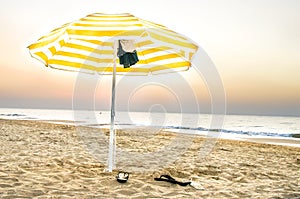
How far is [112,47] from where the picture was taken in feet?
16.5

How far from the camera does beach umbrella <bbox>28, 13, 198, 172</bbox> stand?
12.7 feet

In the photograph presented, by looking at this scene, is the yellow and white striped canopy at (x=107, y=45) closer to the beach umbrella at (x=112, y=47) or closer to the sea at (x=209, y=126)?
the beach umbrella at (x=112, y=47)

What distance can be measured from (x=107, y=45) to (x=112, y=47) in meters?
0.23

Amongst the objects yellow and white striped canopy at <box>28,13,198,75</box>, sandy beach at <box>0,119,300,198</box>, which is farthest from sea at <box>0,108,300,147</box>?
yellow and white striped canopy at <box>28,13,198,75</box>

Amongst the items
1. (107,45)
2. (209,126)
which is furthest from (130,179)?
(209,126)

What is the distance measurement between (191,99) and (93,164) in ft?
8.39

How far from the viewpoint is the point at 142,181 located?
15.4 ft

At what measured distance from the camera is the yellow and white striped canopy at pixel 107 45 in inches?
152

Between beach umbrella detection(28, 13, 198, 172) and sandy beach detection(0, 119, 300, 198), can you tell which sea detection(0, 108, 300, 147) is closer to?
sandy beach detection(0, 119, 300, 198)

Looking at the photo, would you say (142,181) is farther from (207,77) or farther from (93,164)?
(207,77)

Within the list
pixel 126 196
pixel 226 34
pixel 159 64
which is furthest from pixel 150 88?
pixel 226 34

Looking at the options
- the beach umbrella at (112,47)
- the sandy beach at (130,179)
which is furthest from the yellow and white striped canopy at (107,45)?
the sandy beach at (130,179)

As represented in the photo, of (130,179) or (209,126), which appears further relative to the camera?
(209,126)

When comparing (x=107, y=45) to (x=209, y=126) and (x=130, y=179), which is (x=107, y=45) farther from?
(x=209, y=126)
